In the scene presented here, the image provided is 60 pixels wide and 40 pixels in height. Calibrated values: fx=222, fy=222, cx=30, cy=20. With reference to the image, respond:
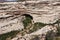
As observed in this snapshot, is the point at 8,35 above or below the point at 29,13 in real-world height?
below

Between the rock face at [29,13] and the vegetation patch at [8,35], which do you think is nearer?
the vegetation patch at [8,35]

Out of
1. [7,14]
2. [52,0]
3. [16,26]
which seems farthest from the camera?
[52,0]

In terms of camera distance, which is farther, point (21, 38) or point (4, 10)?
point (4, 10)

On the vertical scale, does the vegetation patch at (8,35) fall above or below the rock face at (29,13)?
below

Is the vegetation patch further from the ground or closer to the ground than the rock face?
closer to the ground

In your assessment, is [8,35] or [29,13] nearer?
[8,35]

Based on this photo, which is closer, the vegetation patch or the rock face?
the vegetation patch

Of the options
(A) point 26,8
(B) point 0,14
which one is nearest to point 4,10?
(B) point 0,14

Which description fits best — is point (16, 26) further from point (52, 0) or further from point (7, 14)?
point (52, 0)
